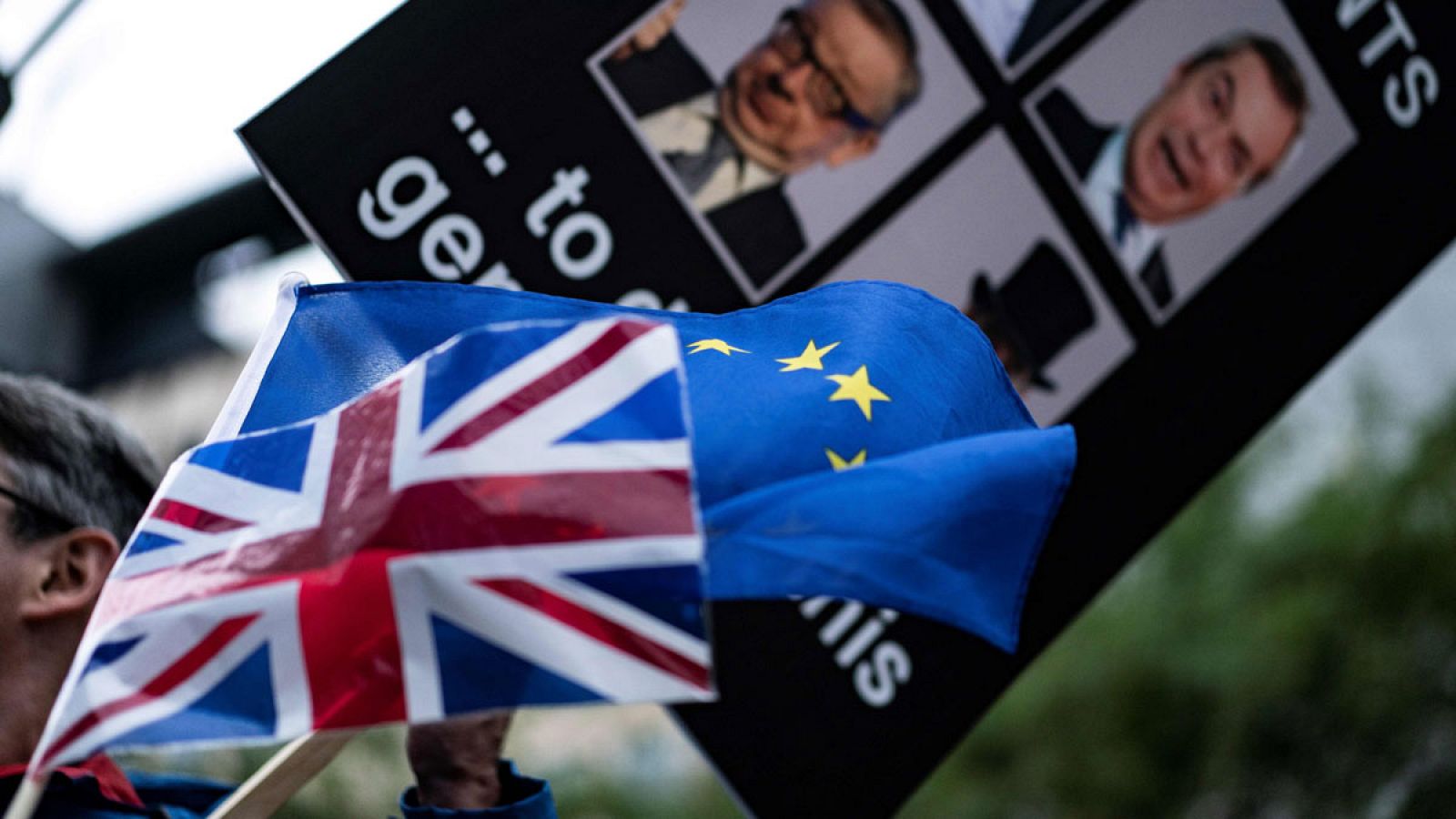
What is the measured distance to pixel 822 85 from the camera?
107 inches

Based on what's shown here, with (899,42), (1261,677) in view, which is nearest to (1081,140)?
(899,42)

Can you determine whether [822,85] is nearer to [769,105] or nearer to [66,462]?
[769,105]

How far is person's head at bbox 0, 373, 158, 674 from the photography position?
6.97 ft

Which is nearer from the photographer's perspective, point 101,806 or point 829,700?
Answer: point 101,806

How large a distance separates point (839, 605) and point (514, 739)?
27.5 ft

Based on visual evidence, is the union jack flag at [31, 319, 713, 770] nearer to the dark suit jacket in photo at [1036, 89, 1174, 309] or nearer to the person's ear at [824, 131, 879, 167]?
the person's ear at [824, 131, 879, 167]

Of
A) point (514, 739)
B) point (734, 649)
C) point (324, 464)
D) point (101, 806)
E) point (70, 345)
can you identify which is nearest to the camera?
point (324, 464)

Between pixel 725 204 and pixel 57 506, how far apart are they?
3.78ft

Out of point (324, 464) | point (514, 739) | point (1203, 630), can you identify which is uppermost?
point (324, 464)

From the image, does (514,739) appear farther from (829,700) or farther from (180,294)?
(829,700)

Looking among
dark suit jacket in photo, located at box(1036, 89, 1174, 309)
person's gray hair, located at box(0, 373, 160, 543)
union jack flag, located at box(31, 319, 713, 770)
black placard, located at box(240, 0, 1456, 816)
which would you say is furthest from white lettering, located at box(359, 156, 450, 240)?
dark suit jacket in photo, located at box(1036, 89, 1174, 309)

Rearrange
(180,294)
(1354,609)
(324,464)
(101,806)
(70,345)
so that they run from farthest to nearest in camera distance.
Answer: (1354,609) < (180,294) < (70,345) < (101,806) < (324,464)

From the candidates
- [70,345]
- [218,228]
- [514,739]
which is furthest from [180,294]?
[514,739]

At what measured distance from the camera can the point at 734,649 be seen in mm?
2598
